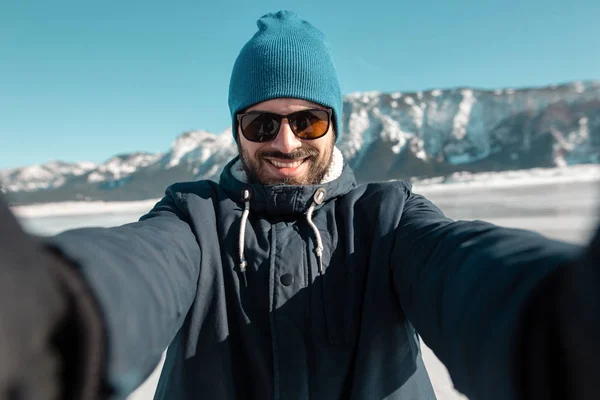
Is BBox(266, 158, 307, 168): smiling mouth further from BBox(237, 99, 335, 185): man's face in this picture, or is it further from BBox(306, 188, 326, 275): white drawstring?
BBox(306, 188, 326, 275): white drawstring

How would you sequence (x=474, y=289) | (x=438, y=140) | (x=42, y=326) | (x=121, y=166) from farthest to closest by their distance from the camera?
1. (x=121, y=166)
2. (x=438, y=140)
3. (x=474, y=289)
4. (x=42, y=326)

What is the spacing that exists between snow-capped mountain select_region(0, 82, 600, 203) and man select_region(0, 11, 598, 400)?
116ft

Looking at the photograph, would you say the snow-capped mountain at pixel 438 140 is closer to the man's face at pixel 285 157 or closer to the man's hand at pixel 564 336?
the man's face at pixel 285 157

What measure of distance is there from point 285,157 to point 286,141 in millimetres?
47

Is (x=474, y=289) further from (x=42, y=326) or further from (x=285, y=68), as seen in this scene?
(x=285, y=68)

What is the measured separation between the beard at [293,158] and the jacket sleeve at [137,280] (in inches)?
10.4

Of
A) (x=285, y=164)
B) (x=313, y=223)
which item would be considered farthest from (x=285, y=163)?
(x=313, y=223)

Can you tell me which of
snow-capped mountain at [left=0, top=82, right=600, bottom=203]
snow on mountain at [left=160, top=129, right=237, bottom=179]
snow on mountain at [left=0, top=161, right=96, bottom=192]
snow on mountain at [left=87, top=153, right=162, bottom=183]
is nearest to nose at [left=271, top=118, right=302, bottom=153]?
snow-capped mountain at [left=0, top=82, right=600, bottom=203]

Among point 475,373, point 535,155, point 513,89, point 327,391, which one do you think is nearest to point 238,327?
point 327,391

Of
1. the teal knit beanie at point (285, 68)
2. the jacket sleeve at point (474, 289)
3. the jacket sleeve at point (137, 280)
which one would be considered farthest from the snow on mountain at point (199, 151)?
the jacket sleeve at point (474, 289)

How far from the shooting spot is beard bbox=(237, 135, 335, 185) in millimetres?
1021

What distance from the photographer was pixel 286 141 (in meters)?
1.01

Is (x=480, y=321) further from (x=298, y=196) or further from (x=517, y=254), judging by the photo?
(x=298, y=196)

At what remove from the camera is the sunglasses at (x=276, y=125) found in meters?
1.03
